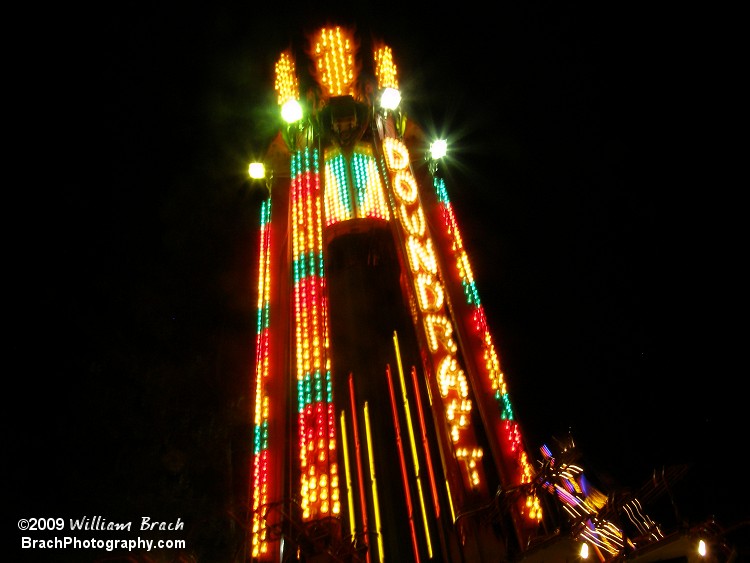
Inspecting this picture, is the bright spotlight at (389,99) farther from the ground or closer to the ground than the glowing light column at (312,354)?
farther from the ground

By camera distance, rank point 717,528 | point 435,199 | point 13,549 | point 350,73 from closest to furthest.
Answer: point 717,528 → point 13,549 → point 435,199 → point 350,73

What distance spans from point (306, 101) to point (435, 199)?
14.6 ft

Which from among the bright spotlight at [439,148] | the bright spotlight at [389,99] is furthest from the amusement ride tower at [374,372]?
the bright spotlight at [439,148]

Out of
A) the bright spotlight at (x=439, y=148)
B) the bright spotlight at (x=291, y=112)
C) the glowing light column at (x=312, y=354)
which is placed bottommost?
the glowing light column at (x=312, y=354)

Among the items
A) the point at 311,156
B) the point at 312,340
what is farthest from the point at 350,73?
the point at 312,340

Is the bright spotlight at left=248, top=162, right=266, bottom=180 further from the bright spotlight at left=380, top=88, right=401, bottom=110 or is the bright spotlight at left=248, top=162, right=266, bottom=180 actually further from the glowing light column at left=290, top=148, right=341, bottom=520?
the bright spotlight at left=380, top=88, right=401, bottom=110

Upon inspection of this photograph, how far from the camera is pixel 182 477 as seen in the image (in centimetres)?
1472

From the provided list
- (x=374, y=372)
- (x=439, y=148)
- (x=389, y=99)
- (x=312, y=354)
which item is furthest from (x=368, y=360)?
(x=389, y=99)

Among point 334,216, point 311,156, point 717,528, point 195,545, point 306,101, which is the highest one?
point 306,101

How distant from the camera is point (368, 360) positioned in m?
14.2

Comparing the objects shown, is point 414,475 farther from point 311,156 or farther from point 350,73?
point 350,73

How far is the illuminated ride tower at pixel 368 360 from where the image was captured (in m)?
10.3

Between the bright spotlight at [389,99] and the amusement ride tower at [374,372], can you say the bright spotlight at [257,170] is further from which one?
the bright spotlight at [389,99]

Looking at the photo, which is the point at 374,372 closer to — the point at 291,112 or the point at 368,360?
the point at 368,360
